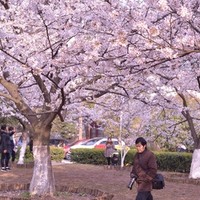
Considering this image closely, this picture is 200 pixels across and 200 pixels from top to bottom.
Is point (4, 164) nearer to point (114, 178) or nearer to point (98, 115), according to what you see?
point (114, 178)

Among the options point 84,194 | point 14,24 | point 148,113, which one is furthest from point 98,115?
point 14,24

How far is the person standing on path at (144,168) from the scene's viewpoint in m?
7.16

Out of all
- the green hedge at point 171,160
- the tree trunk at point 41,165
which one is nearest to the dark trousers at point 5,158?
the tree trunk at point 41,165

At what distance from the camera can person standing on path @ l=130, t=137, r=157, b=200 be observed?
23.5 feet

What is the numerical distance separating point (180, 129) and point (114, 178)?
31.2 ft

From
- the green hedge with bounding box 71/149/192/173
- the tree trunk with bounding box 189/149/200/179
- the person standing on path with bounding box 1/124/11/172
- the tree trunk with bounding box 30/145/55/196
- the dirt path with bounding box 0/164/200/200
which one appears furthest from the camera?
the green hedge with bounding box 71/149/192/173

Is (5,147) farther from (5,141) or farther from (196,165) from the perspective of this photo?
(196,165)

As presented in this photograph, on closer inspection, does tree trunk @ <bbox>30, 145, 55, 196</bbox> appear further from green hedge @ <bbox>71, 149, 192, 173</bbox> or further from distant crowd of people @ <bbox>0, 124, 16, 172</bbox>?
green hedge @ <bbox>71, 149, 192, 173</bbox>

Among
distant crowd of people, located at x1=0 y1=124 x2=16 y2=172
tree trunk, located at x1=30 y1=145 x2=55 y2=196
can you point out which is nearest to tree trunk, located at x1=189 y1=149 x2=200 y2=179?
distant crowd of people, located at x1=0 y1=124 x2=16 y2=172

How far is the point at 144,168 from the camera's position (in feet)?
23.7

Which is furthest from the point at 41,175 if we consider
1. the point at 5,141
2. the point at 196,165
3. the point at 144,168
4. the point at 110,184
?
the point at 196,165

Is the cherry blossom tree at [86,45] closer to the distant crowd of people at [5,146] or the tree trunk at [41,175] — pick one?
the tree trunk at [41,175]

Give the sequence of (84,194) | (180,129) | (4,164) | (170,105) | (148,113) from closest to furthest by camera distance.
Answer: (84,194)
(170,105)
(4,164)
(148,113)
(180,129)

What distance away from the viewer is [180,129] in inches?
899
